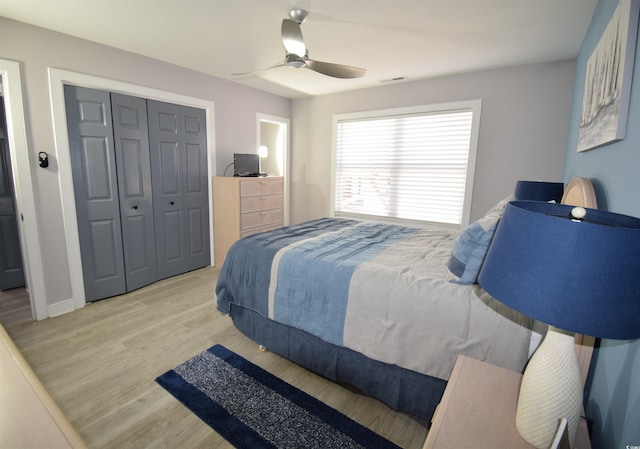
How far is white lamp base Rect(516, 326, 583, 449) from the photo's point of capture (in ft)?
2.41

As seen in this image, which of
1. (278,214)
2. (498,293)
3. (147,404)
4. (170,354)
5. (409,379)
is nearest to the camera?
(498,293)

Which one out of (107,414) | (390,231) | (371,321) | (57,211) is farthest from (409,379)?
(57,211)

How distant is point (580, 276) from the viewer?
0.55 metres

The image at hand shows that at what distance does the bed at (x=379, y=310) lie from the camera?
1.42 m

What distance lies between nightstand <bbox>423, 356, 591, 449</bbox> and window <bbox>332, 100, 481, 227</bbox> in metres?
2.98

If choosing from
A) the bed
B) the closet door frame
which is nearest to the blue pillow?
the bed

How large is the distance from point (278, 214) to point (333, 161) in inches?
47.7

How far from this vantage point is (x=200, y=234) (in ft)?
13.0

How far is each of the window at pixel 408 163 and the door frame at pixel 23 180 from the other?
3.50m

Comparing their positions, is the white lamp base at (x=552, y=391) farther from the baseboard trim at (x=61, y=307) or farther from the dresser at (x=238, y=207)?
the baseboard trim at (x=61, y=307)

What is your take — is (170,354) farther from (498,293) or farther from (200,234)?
(498,293)

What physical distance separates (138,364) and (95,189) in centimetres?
182

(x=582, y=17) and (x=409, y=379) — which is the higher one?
(x=582, y=17)

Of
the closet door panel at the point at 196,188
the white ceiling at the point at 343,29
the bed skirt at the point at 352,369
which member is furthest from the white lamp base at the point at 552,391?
the closet door panel at the point at 196,188
